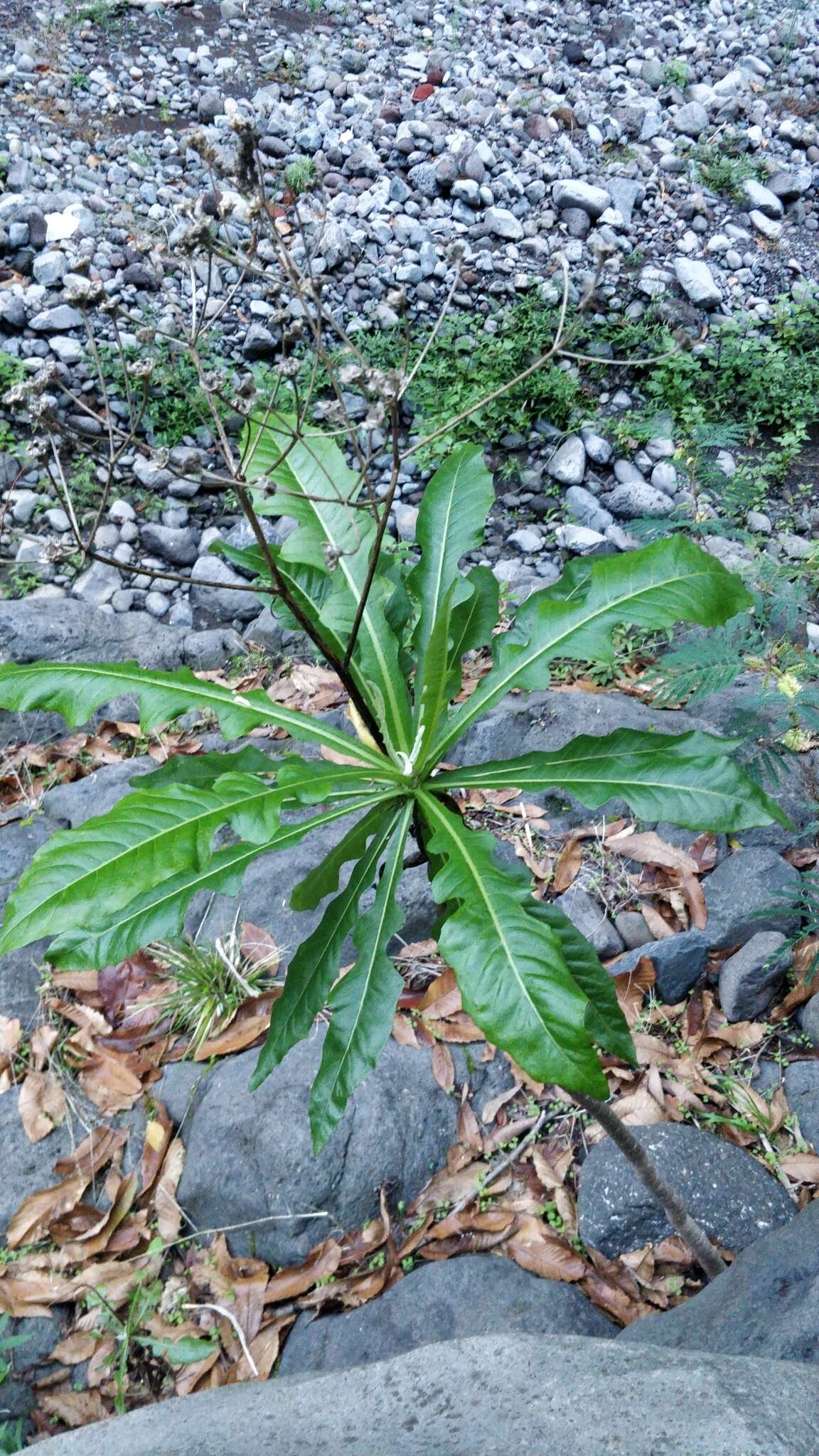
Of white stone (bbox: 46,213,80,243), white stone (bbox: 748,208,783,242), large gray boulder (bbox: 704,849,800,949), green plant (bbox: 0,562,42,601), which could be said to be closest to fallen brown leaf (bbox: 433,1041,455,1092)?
large gray boulder (bbox: 704,849,800,949)

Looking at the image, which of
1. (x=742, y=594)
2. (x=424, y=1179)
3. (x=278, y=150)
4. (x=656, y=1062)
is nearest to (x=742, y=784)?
(x=742, y=594)

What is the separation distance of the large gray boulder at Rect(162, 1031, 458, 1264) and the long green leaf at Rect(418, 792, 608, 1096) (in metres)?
0.98

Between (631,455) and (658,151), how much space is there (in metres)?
2.75

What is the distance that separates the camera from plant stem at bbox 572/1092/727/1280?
172 centimetres

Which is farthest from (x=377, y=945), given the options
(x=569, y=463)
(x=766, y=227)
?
(x=766, y=227)

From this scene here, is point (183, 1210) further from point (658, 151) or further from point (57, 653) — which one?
point (658, 151)

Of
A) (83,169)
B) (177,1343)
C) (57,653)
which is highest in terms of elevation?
(83,169)

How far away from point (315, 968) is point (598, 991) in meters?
0.58

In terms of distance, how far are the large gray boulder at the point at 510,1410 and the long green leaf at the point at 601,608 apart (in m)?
1.17

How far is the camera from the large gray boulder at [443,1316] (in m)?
2.02

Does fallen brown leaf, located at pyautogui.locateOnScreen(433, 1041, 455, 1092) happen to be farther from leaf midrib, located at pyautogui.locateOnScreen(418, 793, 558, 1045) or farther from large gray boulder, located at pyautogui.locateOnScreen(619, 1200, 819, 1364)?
leaf midrib, located at pyautogui.locateOnScreen(418, 793, 558, 1045)

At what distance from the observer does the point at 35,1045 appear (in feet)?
8.84

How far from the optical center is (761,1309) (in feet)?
5.30

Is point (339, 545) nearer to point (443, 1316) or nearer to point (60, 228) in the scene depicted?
point (443, 1316)
